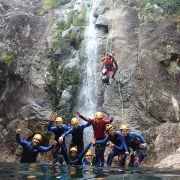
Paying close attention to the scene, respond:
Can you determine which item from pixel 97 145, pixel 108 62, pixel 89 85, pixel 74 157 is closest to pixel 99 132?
pixel 97 145

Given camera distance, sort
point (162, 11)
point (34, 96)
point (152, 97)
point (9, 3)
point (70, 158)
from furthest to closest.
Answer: point (9, 3) → point (162, 11) → point (34, 96) → point (152, 97) → point (70, 158)

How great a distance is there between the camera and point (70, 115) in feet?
48.5

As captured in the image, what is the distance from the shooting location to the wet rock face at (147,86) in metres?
13.3

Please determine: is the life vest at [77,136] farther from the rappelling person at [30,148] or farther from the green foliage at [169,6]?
the green foliage at [169,6]

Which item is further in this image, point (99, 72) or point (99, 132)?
point (99, 72)

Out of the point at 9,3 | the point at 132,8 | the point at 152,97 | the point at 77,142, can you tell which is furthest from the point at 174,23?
the point at 9,3

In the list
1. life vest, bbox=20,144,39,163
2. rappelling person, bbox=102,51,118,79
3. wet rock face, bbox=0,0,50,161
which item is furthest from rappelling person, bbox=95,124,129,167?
wet rock face, bbox=0,0,50,161

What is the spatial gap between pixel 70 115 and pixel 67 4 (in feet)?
30.3

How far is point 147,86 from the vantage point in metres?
14.5

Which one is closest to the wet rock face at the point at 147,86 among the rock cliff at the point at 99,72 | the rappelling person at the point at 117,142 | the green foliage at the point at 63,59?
the rock cliff at the point at 99,72

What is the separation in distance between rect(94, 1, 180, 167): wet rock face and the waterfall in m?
0.57

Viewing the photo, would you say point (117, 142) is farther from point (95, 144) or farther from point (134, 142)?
point (95, 144)

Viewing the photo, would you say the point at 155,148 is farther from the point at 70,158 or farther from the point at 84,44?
the point at 84,44

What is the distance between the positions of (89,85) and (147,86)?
2.91 metres
